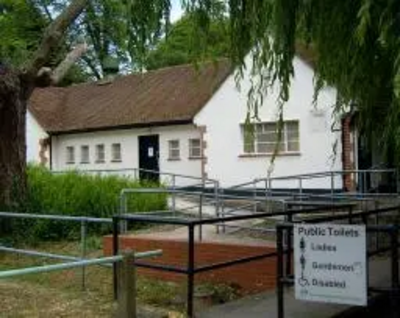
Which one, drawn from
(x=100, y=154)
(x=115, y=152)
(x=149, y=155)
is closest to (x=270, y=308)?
(x=149, y=155)

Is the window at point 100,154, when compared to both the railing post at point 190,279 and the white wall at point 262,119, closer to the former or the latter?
the white wall at point 262,119

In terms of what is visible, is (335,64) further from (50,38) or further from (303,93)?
(303,93)

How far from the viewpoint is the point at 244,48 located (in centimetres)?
768

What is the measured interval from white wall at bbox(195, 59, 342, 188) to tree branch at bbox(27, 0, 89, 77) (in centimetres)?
805

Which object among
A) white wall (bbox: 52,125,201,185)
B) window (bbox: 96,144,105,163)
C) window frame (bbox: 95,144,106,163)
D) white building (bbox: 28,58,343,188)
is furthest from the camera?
window (bbox: 96,144,105,163)

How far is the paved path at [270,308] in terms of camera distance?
28.8 ft

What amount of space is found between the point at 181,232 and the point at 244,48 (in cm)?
711

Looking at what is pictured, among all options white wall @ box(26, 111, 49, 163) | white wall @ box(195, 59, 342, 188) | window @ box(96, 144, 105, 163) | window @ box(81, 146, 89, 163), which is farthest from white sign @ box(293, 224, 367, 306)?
white wall @ box(26, 111, 49, 163)

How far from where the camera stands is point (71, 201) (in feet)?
60.0

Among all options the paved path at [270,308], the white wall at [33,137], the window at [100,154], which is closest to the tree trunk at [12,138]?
the paved path at [270,308]

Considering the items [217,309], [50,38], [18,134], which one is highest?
[50,38]

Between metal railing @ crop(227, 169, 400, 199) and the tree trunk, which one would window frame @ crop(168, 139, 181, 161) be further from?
the tree trunk

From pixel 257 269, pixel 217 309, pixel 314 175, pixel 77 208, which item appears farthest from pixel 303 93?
pixel 217 309

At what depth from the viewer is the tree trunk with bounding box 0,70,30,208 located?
16434 mm
